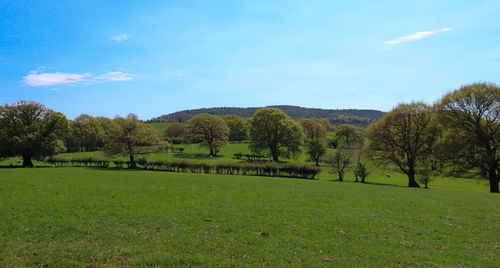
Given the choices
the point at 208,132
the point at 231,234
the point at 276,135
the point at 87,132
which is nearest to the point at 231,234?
the point at 231,234

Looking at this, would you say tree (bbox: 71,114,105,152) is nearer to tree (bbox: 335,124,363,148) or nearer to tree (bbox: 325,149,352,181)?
tree (bbox: 325,149,352,181)

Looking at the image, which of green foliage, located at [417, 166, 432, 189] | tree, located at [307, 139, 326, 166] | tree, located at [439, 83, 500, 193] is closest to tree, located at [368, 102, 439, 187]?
green foliage, located at [417, 166, 432, 189]

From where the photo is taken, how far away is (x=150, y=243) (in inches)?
360

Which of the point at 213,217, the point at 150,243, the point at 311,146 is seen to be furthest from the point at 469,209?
the point at 311,146

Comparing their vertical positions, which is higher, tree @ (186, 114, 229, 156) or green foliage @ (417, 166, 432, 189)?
tree @ (186, 114, 229, 156)

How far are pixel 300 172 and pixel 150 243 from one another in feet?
148

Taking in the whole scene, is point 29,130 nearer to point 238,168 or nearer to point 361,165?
point 238,168

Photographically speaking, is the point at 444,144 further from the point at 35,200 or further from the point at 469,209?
the point at 35,200

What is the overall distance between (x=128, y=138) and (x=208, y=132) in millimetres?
31997

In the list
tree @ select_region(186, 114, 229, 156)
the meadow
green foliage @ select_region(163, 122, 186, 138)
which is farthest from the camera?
green foliage @ select_region(163, 122, 186, 138)

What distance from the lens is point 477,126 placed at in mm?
35188

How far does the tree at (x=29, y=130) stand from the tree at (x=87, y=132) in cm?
3775

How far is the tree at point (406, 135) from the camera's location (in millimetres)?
40969

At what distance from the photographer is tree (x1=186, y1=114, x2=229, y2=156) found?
83.6 meters
